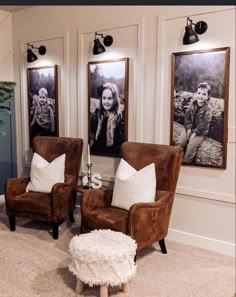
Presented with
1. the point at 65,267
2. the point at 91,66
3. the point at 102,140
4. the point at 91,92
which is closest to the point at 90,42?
the point at 91,66

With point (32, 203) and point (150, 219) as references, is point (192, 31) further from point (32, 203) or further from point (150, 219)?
point (32, 203)

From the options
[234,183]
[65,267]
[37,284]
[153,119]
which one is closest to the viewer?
[37,284]

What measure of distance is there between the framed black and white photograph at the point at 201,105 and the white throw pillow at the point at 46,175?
1239 millimetres

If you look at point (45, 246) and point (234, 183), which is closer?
point (234, 183)

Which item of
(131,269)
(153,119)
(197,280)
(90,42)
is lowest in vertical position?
(197,280)

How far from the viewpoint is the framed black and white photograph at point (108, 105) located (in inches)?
138

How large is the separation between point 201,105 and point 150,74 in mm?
636

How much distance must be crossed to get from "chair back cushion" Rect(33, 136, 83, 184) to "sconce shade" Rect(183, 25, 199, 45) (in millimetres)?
1529

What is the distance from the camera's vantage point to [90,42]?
371 centimetres

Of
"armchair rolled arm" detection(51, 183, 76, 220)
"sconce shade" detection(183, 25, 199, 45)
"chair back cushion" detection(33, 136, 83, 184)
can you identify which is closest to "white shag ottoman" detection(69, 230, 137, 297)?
"armchair rolled arm" detection(51, 183, 76, 220)

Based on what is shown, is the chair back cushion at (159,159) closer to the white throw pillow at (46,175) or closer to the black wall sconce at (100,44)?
the white throw pillow at (46,175)

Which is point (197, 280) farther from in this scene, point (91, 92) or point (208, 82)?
point (91, 92)

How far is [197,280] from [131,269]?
60cm

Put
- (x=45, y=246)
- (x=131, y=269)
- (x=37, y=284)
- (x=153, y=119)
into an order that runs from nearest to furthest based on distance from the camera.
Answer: (x=131, y=269), (x=37, y=284), (x=45, y=246), (x=153, y=119)
